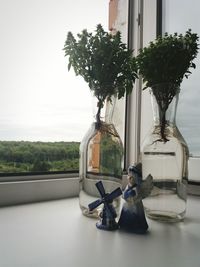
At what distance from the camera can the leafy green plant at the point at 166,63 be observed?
0.70 meters

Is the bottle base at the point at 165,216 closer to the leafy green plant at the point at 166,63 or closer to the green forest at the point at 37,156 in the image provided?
the leafy green plant at the point at 166,63

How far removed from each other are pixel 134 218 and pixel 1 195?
1.39 ft

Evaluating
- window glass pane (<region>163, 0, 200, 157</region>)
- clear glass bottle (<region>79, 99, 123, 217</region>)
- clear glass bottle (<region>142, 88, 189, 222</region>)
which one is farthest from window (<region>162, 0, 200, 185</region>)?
clear glass bottle (<region>79, 99, 123, 217</region>)

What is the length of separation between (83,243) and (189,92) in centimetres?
83

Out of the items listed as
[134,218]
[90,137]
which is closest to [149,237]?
[134,218]

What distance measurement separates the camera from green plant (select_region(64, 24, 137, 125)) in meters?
0.68

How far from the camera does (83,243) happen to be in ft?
1.67

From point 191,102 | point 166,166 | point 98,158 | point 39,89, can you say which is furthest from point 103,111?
point 191,102

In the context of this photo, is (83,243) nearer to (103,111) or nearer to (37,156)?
(103,111)

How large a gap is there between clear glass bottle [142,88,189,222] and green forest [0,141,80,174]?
38cm

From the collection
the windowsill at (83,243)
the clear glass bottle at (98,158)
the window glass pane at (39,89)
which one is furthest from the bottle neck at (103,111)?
the windowsill at (83,243)

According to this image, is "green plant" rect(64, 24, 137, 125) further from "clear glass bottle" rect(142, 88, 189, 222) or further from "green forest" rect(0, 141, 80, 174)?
"green forest" rect(0, 141, 80, 174)

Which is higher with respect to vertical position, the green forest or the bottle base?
the green forest

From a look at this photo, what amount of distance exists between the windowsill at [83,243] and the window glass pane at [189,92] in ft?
1.44
